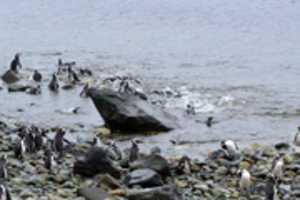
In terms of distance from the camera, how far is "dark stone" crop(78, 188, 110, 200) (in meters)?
15.1

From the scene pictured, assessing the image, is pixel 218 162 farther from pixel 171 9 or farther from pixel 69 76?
pixel 171 9

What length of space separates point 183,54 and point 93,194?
76.1ft

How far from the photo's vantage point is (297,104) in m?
26.9

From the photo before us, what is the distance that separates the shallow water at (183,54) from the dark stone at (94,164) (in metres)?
3.99

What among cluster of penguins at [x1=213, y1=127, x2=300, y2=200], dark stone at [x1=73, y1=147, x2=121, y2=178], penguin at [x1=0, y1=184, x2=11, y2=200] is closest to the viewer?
penguin at [x1=0, y1=184, x2=11, y2=200]

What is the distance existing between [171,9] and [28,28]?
1145 cm

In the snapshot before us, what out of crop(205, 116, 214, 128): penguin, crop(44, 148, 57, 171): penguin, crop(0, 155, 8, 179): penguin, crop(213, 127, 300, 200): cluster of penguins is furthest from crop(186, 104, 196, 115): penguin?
crop(0, 155, 8, 179): penguin

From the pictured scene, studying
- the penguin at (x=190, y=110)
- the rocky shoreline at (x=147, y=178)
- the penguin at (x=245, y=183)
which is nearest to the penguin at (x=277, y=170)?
the rocky shoreline at (x=147, y=178)

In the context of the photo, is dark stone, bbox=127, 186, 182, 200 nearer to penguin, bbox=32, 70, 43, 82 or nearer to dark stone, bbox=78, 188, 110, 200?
dark stone, bbox=78, 188, 110, 200

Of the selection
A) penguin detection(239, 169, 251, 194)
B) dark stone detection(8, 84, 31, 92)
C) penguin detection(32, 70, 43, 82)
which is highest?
penguin detection(32, 70, 43, 82)

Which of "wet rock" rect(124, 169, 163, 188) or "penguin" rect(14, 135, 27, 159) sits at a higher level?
"penguin" rect(14, 135, 27, 159)

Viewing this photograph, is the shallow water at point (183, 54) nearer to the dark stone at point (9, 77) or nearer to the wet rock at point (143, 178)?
the dark stone at point (9, 77)

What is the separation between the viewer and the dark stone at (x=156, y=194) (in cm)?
1487

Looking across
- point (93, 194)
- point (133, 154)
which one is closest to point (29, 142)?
point (133, 154)
